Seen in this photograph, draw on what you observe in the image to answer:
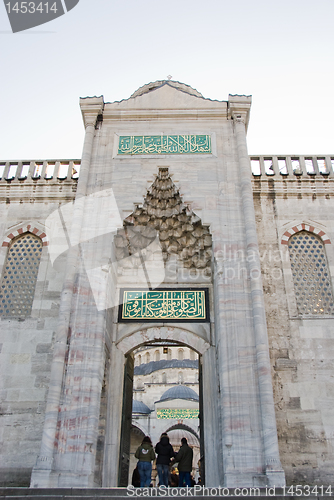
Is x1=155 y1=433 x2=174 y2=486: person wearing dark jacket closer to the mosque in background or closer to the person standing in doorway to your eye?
the person standing in doorway

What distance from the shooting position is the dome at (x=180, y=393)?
70.4ft

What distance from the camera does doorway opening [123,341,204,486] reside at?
20469 mm

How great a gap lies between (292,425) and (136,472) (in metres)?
2.65

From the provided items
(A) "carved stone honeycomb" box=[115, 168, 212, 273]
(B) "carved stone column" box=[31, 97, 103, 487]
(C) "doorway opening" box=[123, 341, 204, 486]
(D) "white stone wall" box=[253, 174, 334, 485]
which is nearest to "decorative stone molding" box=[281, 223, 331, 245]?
(D) "white stone wall" box=[253, 174, 334, 485]

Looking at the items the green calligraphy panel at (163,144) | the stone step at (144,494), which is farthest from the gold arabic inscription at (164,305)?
the stone step at (144,494)

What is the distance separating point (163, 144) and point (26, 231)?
10.5 feet

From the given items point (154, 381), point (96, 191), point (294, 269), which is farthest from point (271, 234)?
point (154, 381)

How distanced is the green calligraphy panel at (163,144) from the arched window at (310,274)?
2513 millimetres

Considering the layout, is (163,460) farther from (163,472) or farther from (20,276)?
(20,276)

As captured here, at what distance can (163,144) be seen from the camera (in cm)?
825

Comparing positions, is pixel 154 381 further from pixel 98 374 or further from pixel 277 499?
pixel 277 499

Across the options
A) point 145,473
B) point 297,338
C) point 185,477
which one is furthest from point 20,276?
point 297,338

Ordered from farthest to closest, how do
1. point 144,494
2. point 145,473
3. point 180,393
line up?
point 180,393, point 145,473, point 144,494

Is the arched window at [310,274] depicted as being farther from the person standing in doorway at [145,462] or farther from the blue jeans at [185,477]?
the person standing in doorway at [145,462]
